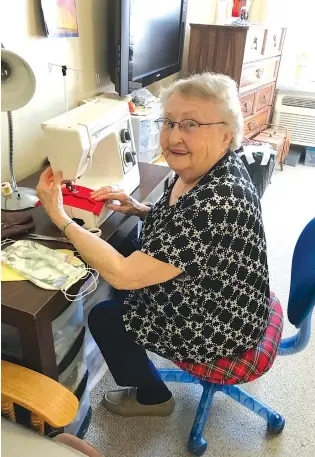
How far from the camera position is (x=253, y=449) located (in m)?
1.49

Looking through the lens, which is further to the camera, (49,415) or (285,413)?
(285,413)

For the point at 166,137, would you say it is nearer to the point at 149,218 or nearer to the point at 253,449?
the point at 149,218

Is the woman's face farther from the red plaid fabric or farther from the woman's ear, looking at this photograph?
the red plaid fabric

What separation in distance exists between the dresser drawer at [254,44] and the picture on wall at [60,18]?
1.62 metres

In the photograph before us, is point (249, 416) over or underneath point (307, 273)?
underneath

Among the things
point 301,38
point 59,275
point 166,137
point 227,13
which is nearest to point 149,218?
point 166,137

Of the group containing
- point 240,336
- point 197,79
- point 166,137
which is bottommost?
point 240,336

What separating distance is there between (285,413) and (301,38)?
12.2 ft

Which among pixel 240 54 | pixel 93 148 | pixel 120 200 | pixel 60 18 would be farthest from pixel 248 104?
pixel 93 148

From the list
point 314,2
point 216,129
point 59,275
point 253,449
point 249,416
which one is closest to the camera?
point 59,275

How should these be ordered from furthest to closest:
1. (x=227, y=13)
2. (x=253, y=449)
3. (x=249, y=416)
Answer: (x=227, y=13) → (x=249, y=416) → (x=253, y=449)

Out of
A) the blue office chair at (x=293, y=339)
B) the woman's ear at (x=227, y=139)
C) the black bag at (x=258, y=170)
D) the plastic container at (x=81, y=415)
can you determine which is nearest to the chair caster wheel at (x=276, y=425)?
the blue office chair at (x=293, y=339)

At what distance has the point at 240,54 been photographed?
116 inches

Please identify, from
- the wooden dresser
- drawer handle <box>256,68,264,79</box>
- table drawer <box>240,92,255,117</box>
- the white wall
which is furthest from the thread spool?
drawer handle <box>256,68,264,79</box>
